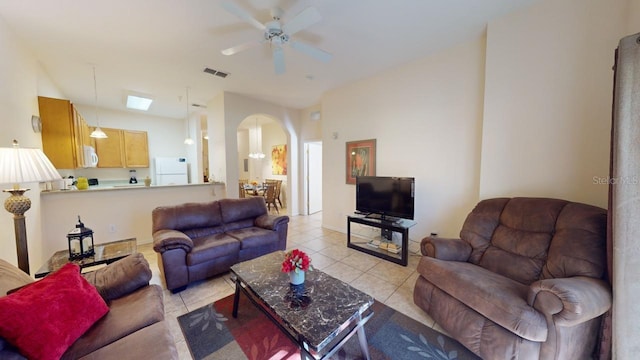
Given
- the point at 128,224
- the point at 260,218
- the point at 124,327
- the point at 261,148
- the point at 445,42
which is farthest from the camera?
the point at 261,148

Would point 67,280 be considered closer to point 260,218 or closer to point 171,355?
point 171,355

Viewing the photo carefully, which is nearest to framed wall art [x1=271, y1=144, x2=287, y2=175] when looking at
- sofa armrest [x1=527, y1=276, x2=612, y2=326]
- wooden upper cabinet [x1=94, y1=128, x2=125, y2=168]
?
wooden upper cabinet [x1=94, y1=128, x2=125, y2=168]

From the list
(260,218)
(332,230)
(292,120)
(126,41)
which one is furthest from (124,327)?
(292,120)

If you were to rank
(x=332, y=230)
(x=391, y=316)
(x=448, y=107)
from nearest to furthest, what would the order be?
(x=391, y=316) < (x=448, y=107) < (x=332, y=230)

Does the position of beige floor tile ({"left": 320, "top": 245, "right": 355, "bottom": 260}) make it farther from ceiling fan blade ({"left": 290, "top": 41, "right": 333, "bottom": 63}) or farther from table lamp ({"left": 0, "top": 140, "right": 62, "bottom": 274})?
table lamp ({"left": 0, "top": 140, "right": 62, "bottom": 274})

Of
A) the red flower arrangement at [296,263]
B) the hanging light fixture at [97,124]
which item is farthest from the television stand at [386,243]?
the hanging light fixture at [97,124]

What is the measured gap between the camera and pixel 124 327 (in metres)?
1.28

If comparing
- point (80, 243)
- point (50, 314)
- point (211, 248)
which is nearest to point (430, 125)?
point (211, 248)

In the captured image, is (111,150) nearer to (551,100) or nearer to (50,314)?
(50,314)

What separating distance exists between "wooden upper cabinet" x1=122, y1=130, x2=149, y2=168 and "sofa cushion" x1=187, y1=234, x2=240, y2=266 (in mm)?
4595

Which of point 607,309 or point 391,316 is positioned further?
point 391,316

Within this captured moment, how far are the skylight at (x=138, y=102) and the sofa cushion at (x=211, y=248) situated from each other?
3642 millimetres

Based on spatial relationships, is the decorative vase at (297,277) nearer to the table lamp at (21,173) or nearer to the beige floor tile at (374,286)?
the beige floor tile at (374,286)

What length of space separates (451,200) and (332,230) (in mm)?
2336
